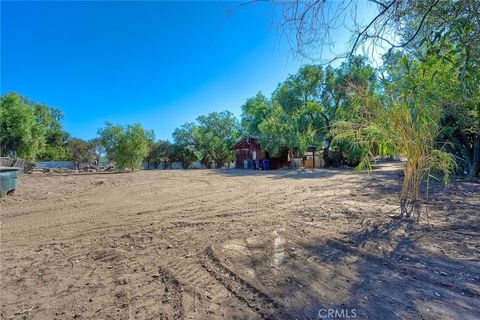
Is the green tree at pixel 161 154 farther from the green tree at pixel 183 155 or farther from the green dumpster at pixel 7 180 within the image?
the green dumpster at pixel 7 180

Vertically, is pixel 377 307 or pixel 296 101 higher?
pixel 296 101

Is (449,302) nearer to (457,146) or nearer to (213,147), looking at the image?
(457,146)

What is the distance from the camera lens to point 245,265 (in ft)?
8.19

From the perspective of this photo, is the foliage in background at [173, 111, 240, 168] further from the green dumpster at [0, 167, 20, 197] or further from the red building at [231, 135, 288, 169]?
the green dumpster at [0, 167, 20, 197]

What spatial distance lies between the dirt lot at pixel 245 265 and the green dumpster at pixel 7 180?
139 inches

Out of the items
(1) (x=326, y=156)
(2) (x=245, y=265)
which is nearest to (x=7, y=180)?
(2) (x=245, y=265)

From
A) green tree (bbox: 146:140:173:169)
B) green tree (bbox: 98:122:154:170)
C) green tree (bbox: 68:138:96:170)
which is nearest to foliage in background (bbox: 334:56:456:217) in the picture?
green tree (bbox: 98:122:154:170)

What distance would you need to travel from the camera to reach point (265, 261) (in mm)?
2582

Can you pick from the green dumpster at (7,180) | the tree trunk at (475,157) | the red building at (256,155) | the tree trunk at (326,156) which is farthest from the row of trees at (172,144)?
the tree trunk at (475,157)

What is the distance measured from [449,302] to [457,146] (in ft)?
41.5

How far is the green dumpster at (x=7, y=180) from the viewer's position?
276 inches

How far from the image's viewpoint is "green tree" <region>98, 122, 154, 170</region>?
764 inches

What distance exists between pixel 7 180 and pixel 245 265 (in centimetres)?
834

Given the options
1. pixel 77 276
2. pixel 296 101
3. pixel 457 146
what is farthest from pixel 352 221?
pixel 296 101
